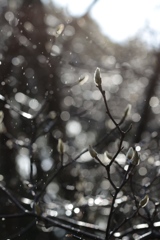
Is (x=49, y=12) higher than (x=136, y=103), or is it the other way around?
(x=49, y=12)

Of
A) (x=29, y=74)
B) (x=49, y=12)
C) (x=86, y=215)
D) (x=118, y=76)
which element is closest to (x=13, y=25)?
(x=49, y=12)

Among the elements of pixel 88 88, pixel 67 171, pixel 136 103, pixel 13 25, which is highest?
pixel 13 25

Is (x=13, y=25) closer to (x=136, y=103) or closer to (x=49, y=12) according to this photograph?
(x=49, y=12)

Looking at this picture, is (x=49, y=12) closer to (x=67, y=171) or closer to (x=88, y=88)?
(x=88, y=88)

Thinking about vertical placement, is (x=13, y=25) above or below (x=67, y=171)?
above

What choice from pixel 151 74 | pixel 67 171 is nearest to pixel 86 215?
pixel 67 171

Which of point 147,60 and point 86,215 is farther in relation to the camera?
point 147,60

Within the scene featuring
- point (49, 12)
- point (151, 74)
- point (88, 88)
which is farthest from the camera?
point (88, 88)

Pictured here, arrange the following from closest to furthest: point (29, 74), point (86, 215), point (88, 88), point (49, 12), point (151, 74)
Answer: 1. point (86, 215)
2. point (151, 74)
3. point (49, 12)
4. point (29, 74)
5. point (88, 88)

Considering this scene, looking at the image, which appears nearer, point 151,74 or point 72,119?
point 151,74
